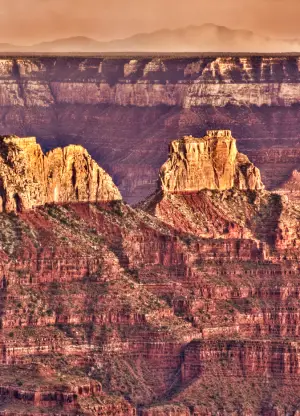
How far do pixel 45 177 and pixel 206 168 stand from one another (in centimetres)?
1067

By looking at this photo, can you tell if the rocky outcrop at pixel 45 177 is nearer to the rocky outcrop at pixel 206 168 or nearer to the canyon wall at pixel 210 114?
the rocky outcrop at pixel 206 168

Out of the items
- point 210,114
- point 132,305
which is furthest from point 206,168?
point 210,114

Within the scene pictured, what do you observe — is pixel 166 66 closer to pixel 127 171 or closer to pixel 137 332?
pixel 127 171

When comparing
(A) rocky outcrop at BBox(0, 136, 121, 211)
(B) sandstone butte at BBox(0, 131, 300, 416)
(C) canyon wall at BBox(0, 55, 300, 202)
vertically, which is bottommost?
(B) sandstone butte at BBox(0, 131, 300, 416)

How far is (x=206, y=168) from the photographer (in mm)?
154750

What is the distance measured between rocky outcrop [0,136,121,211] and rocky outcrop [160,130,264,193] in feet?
17.5

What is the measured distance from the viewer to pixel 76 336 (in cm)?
13950


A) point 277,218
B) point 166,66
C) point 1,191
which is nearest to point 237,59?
point 166,66

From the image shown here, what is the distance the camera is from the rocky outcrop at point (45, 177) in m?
143

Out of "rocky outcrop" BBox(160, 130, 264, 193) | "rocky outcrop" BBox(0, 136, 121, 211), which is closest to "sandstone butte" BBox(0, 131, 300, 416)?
"rocky outcrop" BBox(0, 136, 121, 211)

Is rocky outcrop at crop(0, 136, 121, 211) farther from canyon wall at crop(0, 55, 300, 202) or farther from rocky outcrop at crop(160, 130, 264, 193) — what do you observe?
canyon wall at crop(0, 55, 300, 202)

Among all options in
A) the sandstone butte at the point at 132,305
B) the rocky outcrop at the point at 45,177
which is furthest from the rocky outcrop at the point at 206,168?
the rocky outcrop at the point at 45,177

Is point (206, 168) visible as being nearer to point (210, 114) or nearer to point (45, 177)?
point (45, 177)

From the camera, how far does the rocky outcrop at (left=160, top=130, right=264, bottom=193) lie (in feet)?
505
